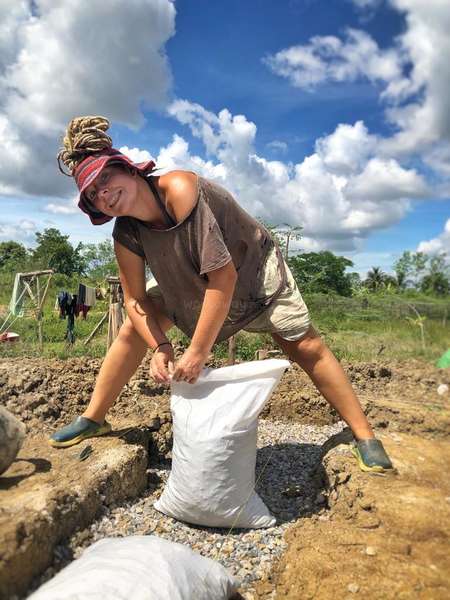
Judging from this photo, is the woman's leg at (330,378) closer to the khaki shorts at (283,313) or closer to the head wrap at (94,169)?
the khaki shorts at (283,313)

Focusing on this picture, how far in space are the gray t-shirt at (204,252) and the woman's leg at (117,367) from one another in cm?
22

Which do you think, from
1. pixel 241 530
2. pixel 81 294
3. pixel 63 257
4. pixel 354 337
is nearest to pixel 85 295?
pixel 81 294

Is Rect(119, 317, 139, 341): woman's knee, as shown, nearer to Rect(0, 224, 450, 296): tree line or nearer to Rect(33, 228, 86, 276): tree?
Rect(0, 224, 450, 296): tree line

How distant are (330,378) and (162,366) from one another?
0.76m

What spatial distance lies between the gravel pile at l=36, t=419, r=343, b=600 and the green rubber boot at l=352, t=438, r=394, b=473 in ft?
0.89

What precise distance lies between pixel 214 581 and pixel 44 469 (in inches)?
35.3

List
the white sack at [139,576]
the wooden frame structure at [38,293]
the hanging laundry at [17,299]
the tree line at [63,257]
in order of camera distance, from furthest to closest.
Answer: the tree line at [63,257]
the hanging laundry at [17,299]
the wooden frame structure at [38,293]
the white sack at [139,576]

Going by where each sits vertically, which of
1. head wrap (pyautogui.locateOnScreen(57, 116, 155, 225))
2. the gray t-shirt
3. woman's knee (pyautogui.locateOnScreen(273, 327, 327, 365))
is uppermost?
head wrap (pyautogui.locateOnScreen(57, 116, 155, 225))

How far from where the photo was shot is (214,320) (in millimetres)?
1740

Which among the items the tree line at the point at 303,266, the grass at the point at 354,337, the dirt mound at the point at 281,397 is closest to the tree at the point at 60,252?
the tree line at the point at 303,266

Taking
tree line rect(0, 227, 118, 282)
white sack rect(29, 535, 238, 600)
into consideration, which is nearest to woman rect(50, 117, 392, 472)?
white sack rect(29, 535, 238, 600)

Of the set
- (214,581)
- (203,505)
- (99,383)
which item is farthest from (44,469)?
(214,581)

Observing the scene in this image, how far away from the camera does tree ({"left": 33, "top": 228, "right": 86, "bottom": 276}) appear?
83.8 feet

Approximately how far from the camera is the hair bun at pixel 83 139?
1.74 m
